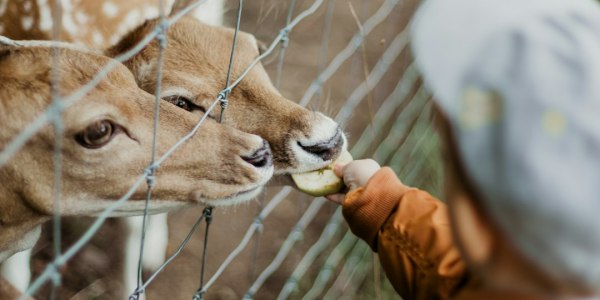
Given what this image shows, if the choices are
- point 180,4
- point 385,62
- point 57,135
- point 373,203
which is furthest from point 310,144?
point 385,62

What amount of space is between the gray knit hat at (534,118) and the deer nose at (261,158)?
0.81 m

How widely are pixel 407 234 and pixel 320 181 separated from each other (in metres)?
0.35

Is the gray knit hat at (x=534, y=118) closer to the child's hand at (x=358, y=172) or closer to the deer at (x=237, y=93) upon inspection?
the child's hand at (x=358, y=172)

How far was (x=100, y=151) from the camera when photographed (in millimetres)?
1515

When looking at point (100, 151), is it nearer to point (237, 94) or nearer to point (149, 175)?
point (149, 175)

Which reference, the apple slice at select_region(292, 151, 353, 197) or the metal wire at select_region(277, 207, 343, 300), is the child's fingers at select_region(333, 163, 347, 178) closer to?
the apple slice at select_region(292, 151, 353, 197)

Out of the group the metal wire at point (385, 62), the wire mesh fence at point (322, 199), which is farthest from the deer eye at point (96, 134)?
the metal wire at point (385, 62)

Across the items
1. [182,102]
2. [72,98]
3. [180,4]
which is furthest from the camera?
[180,4]

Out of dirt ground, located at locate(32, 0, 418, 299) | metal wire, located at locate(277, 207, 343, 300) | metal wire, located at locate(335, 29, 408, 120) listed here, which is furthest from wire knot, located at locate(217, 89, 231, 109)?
metal wire, located at locate(335, 29, 408, 120)

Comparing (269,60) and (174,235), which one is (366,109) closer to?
(269,60)

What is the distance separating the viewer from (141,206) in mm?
1626

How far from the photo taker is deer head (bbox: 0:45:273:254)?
148 centimetres

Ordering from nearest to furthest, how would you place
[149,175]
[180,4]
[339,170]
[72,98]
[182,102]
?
[72,98] < [149,175] < [339,170] < [182,102] < [180,4]

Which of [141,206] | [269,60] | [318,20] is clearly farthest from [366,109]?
[141,206]
